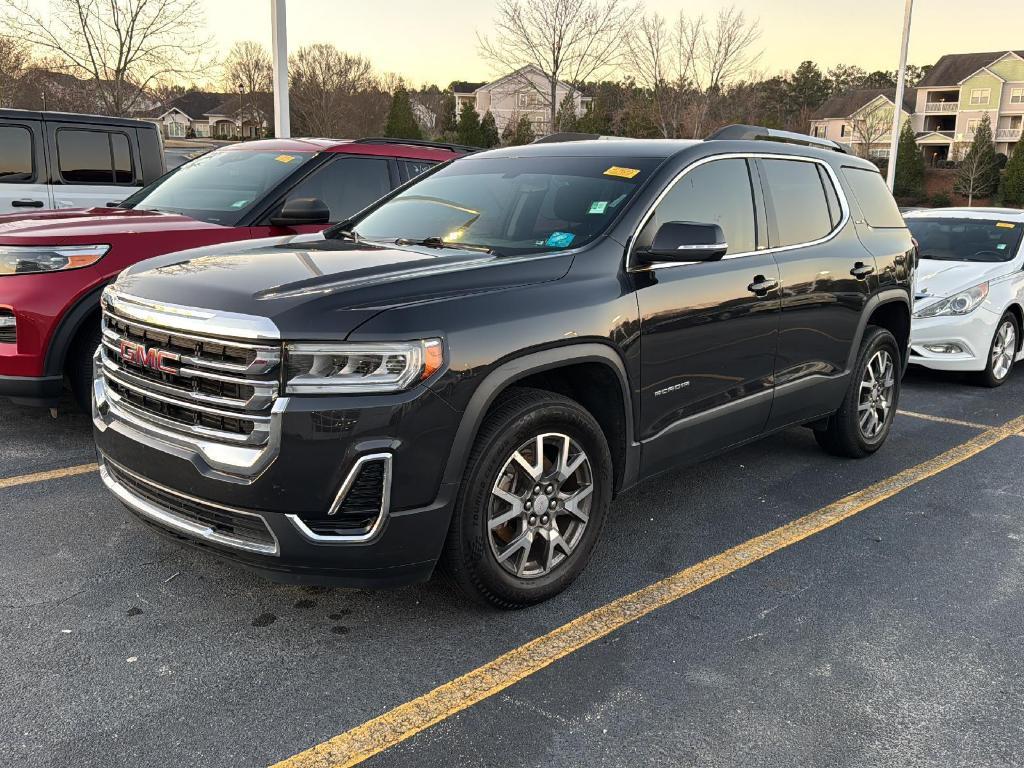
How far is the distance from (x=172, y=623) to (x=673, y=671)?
1.83 metres

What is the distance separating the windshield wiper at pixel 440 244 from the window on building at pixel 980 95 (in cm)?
8384

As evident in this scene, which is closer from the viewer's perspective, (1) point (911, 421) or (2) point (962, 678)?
(2) point (962, 678)

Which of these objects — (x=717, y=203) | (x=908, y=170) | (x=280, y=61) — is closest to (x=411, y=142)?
(x=717, y=203)

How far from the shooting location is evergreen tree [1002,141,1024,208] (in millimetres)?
46469

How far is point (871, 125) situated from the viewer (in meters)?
60.1

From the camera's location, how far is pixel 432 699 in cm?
283

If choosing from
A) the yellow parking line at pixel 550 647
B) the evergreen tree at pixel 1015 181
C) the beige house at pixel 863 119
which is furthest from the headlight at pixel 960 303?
the beige house at pixel 863 119

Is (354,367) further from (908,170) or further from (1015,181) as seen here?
(908,170)

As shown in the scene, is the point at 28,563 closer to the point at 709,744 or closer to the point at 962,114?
the point at 709,744

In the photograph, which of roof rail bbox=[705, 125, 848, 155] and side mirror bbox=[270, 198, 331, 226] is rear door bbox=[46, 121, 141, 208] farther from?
roof rail bbox=[705, 125, 848, 155]

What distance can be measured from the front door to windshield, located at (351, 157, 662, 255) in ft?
0.79

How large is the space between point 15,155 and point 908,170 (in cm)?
5477

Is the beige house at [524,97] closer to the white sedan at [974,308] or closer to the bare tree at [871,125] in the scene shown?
the bare tree at [871,125]

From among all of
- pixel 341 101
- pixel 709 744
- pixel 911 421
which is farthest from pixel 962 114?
pixel 709 744
